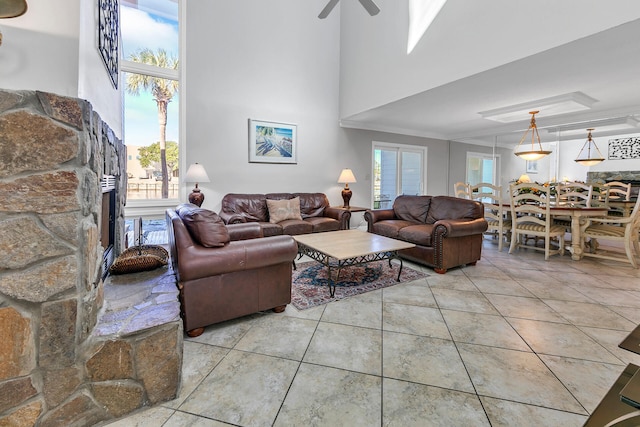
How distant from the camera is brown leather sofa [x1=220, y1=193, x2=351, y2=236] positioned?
420 centimetres

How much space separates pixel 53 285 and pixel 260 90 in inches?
176

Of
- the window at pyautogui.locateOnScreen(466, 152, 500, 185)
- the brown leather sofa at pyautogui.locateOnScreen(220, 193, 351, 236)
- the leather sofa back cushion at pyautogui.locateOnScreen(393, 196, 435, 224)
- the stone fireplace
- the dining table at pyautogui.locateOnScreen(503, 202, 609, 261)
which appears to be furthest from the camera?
the window at pyautogui.locateOnScreen(466, 152, 500, 185)

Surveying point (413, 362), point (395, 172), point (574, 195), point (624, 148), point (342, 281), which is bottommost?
point (413, 362)

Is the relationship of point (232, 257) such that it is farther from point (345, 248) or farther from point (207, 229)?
point (345, 248)

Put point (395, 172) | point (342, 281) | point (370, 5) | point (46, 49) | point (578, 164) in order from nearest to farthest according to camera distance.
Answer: point (46, 49) → point (342, 281) → point (370, 5) → point (578, 164) → point (395, 172)

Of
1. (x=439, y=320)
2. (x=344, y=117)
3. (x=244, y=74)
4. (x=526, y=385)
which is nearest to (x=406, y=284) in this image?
(x=439, y=320)

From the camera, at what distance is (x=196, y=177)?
4094 mm

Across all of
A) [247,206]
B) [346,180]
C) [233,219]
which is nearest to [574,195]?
[346,180]

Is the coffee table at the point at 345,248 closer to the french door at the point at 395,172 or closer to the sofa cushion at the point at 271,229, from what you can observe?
the sofa cushion at the point at 271,229

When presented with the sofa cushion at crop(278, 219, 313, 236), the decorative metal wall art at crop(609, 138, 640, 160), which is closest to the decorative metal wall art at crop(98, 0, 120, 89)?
the sofa cushion at crop(278, 219, 313, 236)

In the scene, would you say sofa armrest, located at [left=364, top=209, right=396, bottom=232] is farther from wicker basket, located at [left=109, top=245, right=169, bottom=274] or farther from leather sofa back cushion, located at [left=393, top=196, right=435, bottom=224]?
wicker basket, located at [left=109, top=245, right=169, bottom=274]

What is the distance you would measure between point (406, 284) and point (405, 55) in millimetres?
3104

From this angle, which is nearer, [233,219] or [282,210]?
[233,219]

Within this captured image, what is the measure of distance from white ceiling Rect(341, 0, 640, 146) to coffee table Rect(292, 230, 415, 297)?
6.92 feet
